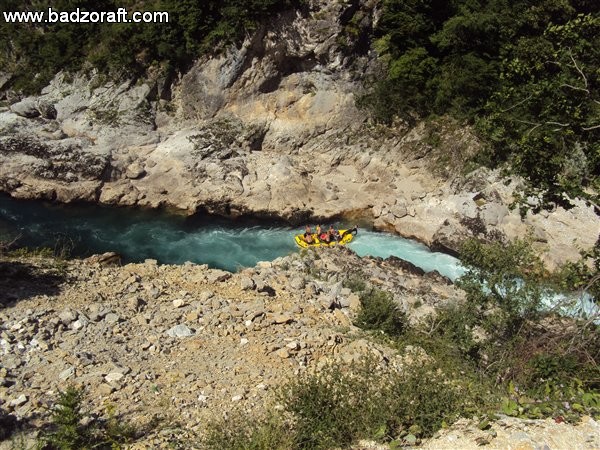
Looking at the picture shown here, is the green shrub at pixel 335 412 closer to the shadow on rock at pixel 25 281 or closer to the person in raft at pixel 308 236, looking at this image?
the shadow on rock at pixel 25 281

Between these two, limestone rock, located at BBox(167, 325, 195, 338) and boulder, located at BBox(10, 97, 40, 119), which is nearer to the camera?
limestone rock, located at BBox(167, 325, 195, 338)

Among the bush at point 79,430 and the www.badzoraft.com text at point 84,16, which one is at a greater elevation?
the www.badzoraft.com text at point 84,16

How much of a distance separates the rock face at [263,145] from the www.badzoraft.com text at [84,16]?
2.95 m

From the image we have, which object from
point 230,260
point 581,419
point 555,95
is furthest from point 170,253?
point 581,419

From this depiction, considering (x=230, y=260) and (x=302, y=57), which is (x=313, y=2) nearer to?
(x=302, y=57)

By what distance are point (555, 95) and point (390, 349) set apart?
561 cm

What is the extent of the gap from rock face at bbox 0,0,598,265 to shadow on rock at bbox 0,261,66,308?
1046cm

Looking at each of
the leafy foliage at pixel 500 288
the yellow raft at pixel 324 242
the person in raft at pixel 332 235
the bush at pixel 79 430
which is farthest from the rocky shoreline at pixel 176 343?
the person in raft at pixel 332 235

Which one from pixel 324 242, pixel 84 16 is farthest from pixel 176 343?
pixel 84 16

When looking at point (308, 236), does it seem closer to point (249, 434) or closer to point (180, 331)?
point (180, 331)

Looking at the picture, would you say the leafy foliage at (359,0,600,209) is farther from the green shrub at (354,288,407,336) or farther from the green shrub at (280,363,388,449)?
the green shrub at (280,363,388,449)

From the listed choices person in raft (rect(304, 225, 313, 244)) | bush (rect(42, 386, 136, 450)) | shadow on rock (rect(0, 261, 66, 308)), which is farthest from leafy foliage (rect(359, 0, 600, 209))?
bush (rect(42, 386, 136, 450))

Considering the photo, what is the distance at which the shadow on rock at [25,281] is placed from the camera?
1094 centimetres

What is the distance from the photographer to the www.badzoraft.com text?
25375 millimetres
